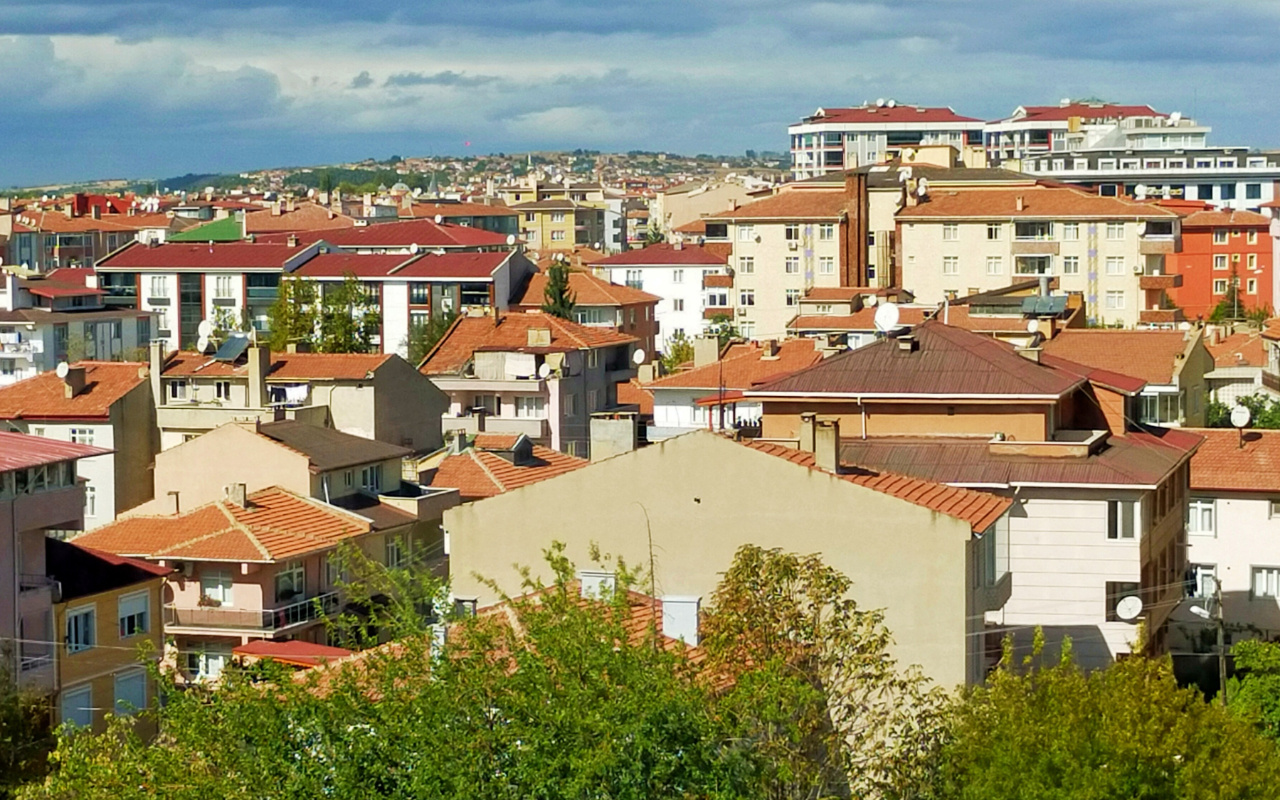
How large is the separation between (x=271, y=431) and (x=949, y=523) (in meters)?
22.0

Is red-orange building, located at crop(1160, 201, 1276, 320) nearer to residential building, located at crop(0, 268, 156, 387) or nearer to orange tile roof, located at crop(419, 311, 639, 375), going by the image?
residential building, located at crop(0, 268, 156, 387)

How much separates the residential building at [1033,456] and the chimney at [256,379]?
23.5m

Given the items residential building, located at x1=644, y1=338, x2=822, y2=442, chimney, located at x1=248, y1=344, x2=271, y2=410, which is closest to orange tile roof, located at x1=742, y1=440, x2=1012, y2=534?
residential building, located at x1=644, y1=338, x2=822, y2=442

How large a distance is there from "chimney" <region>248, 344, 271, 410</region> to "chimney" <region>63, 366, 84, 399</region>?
13.6 feet

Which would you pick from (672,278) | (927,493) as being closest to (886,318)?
(927,493)

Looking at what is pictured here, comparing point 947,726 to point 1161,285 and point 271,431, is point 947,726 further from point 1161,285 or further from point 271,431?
point 1161,285

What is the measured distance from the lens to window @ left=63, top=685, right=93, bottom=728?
33.6 metres

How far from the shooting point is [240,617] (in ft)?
131

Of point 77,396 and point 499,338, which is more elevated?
point 499,338

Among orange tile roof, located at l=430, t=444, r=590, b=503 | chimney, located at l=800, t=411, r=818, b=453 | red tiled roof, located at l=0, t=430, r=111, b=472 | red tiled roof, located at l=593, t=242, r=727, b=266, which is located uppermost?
red tiled roof, located at l=593, t=242, r=727, b=266

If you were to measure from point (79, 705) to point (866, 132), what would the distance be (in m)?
162

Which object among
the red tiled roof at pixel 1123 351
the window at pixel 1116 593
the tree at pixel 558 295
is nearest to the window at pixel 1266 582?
the red tiled roof at pixel 1123 351

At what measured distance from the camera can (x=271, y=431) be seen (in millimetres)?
45625

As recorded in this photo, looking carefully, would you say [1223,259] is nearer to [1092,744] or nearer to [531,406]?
[531,406]
